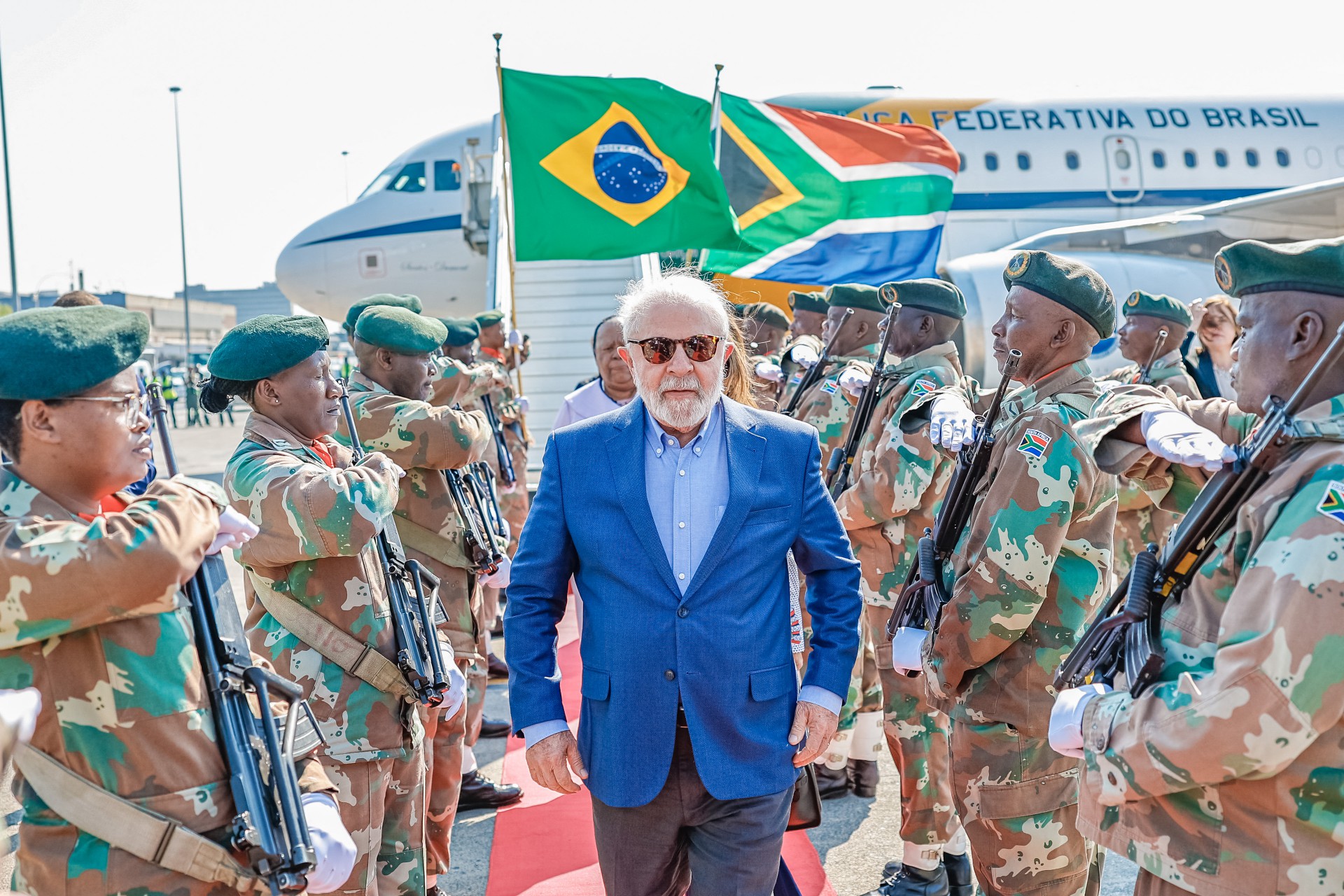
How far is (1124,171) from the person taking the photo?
1518cm

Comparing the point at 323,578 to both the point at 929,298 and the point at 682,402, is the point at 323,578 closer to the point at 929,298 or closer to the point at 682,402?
the point at 682,402

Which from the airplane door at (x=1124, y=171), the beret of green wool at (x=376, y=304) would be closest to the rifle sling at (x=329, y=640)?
the beret of green wool at (x=376, y=304)

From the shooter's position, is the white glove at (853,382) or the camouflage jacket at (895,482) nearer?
the camouflage jacket at (895,482)

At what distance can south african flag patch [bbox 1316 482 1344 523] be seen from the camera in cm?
172

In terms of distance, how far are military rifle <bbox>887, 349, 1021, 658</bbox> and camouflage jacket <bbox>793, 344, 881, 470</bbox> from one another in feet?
6.98

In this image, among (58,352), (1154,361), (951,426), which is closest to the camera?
(58,352)

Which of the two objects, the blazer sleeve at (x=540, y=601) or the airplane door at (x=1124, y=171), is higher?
the airplane door at (x=1124, y=171)

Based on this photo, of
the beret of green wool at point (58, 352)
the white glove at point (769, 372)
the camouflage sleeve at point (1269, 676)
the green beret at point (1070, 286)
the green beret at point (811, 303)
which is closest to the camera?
the camouflage sleeve at point (1269, 676)

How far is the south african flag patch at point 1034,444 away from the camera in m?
2.82

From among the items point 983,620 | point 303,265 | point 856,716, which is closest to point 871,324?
point 856,716

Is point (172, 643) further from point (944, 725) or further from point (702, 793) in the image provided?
point (944, 725)

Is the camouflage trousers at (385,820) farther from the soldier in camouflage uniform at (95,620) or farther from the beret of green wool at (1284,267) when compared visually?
the beret of green wool at (1284,267)

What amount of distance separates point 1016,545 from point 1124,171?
46.5 feet

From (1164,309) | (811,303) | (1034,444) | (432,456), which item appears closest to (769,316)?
(811,303)
